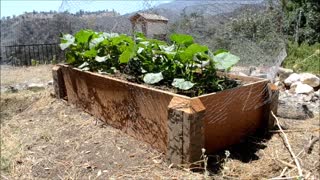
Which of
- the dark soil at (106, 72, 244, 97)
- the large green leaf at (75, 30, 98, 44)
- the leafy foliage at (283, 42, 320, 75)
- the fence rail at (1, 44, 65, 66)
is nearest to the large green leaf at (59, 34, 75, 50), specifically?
the large green leaf at (75, 30, 98, 44)

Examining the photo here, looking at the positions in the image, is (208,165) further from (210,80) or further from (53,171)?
(53,171)

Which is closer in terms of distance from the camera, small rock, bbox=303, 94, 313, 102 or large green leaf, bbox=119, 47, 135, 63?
large green leaf, bbox=119, 47, 135, 63

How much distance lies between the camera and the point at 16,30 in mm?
9023

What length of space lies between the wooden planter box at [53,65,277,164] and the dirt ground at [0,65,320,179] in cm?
7

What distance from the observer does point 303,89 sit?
3.32m

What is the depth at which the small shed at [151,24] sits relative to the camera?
2.38 metres

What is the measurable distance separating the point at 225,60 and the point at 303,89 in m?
1.89

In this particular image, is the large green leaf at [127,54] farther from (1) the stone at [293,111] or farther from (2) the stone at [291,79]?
(2) the stone at [291,79]

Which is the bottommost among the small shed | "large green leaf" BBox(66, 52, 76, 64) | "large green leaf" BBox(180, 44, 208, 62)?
"large green leaf" BBox(66, 52, 76, 64)

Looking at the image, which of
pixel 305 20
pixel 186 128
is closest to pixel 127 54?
pixel 186 128

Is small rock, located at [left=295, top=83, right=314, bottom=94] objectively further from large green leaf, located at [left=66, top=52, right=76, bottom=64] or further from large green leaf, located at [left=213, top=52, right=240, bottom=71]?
large green leaf, located at [left=66, top=52, right=76, bottom=64]

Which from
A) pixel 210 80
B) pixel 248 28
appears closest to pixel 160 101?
pixel 210 80

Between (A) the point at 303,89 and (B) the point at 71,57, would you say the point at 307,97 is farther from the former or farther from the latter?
(B) the point at 71,57

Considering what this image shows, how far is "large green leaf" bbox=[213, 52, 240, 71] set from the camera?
1764 mm
